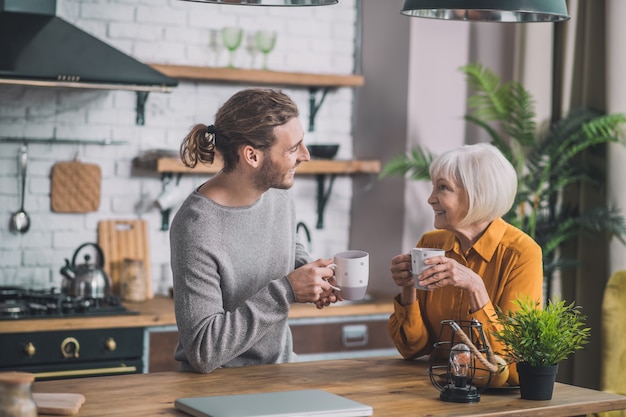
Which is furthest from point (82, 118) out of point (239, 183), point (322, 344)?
point (239, 183)

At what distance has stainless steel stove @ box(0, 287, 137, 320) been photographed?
3.86 metres

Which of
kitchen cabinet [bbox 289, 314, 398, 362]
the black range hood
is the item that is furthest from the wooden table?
the black range hood

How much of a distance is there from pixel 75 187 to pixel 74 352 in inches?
36.2

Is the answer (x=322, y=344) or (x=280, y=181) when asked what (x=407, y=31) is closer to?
(x=322, y=344)

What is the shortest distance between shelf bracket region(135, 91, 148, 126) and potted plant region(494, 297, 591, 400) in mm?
2650

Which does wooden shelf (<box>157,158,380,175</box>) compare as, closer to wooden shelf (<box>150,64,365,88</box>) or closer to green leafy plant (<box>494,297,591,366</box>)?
wooden shelf (<box>150,64,365,88</box>)

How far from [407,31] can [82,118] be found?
1585 mm

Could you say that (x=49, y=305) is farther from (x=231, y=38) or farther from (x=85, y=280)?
(x=231, y=38)

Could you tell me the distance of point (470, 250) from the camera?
9.22ft

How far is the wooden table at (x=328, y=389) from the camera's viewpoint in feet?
7.30

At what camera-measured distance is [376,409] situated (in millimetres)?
2230

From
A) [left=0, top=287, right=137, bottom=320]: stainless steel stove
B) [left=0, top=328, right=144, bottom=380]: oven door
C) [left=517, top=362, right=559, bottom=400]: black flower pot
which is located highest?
[left=517, top=362, right=559, bottom=400]: black flower pot

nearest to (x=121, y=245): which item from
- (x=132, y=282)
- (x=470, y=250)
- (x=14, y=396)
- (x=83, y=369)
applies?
(x=132, y=282)

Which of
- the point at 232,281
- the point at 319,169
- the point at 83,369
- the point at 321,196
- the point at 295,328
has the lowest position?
the point at 83,369
